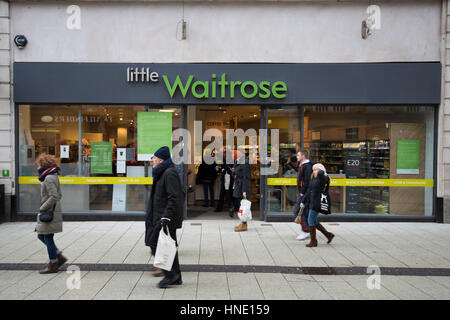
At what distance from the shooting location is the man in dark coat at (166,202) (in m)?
5.47

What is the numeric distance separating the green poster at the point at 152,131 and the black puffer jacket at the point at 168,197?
15.1 ft

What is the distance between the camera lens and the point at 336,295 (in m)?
5.41

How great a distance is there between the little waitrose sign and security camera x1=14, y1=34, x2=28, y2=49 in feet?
8.96

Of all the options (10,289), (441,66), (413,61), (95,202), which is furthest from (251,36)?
(10,289)

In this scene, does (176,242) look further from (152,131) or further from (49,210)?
(152,131)

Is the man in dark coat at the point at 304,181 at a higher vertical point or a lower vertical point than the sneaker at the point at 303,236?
higher

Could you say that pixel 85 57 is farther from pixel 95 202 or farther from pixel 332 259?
pixel 332 259

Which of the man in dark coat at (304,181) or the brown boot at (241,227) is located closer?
the man in dark coat at (304,181)

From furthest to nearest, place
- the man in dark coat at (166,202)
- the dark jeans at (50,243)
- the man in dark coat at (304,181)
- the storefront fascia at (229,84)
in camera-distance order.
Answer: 1. the storefront fascia at (229,84)
2. the man in dark coat at (304,181)
3. the dark jeans at (50,243)
4. the man in dark coat at (166,202)

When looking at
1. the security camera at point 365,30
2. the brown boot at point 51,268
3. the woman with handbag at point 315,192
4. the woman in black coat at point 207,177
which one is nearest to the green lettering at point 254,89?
the security camera at point 365,30

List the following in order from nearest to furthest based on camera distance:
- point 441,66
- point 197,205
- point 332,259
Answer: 1. point 332,259
2. point 441,66
3. point 197,205

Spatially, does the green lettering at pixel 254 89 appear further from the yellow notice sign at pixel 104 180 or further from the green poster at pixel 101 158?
the green poster at pixel 101 158

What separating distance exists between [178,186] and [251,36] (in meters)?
6.22

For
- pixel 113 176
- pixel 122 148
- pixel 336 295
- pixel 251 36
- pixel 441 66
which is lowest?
pixel 336 295
